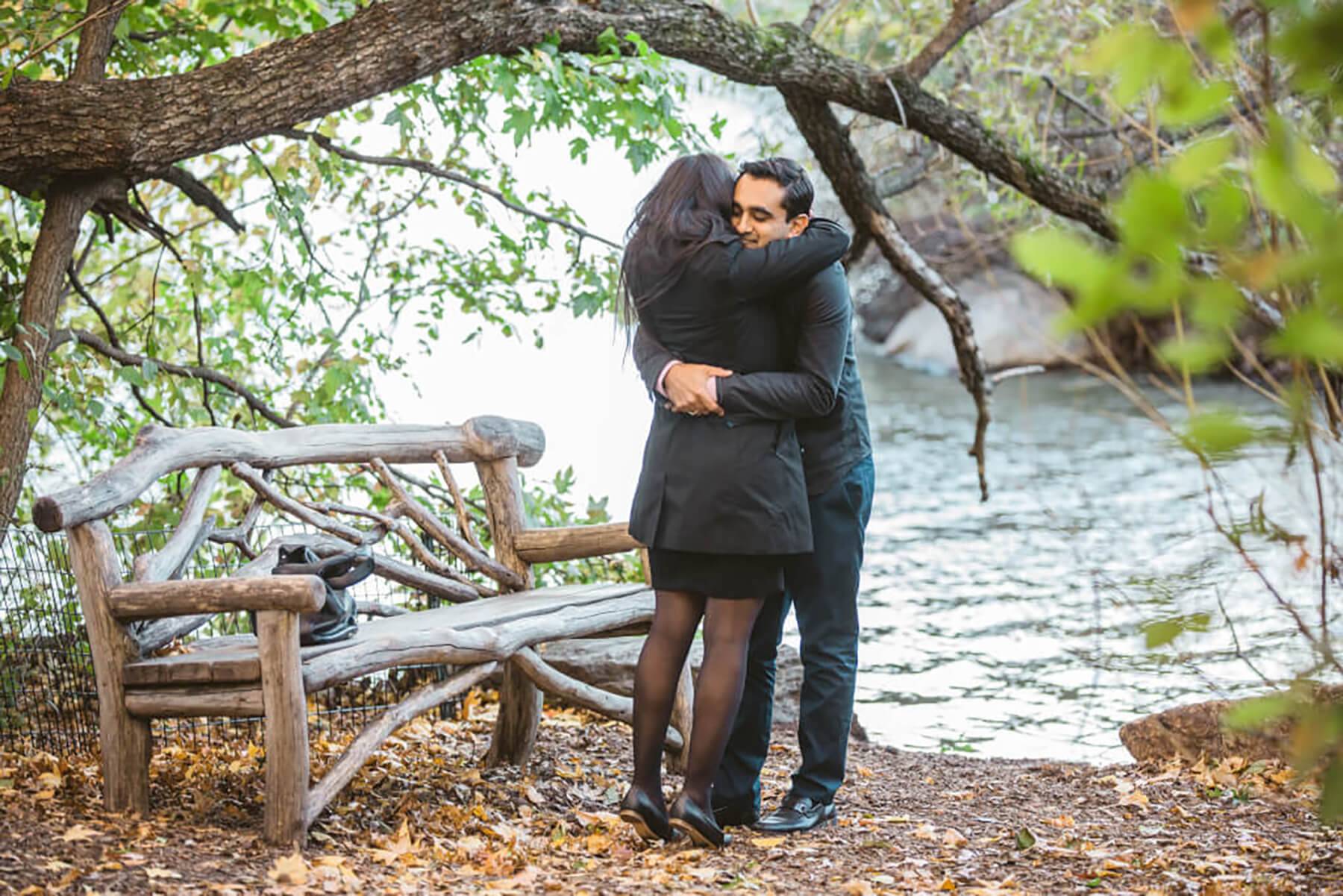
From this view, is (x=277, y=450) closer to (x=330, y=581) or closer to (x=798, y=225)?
(x=330, y=581)

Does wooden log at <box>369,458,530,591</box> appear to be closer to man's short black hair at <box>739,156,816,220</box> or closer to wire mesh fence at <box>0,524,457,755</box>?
wire mesh fence at <box>0,524,457,755</box>

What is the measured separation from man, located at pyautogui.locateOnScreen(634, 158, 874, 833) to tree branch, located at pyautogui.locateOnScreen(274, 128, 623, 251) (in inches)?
61.5

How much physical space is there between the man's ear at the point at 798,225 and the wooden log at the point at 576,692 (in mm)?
1387

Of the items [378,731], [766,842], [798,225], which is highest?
[798,225]

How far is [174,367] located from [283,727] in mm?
2520

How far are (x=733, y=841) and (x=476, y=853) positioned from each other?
643 mm

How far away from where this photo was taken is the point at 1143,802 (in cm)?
383

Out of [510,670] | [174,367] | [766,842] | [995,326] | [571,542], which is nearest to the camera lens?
[766,842]

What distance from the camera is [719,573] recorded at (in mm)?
3199

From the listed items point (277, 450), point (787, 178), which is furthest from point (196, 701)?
point (787, 178)

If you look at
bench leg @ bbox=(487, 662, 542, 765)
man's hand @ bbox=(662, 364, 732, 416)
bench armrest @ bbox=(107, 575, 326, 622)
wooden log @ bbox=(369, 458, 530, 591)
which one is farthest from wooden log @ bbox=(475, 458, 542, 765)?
man's hand @ bbox=(662, 364, 732, 416)

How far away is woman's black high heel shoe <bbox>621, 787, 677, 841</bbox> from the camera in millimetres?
3170

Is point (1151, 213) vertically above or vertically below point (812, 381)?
above

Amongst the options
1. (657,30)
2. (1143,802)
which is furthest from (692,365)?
(657,30)
